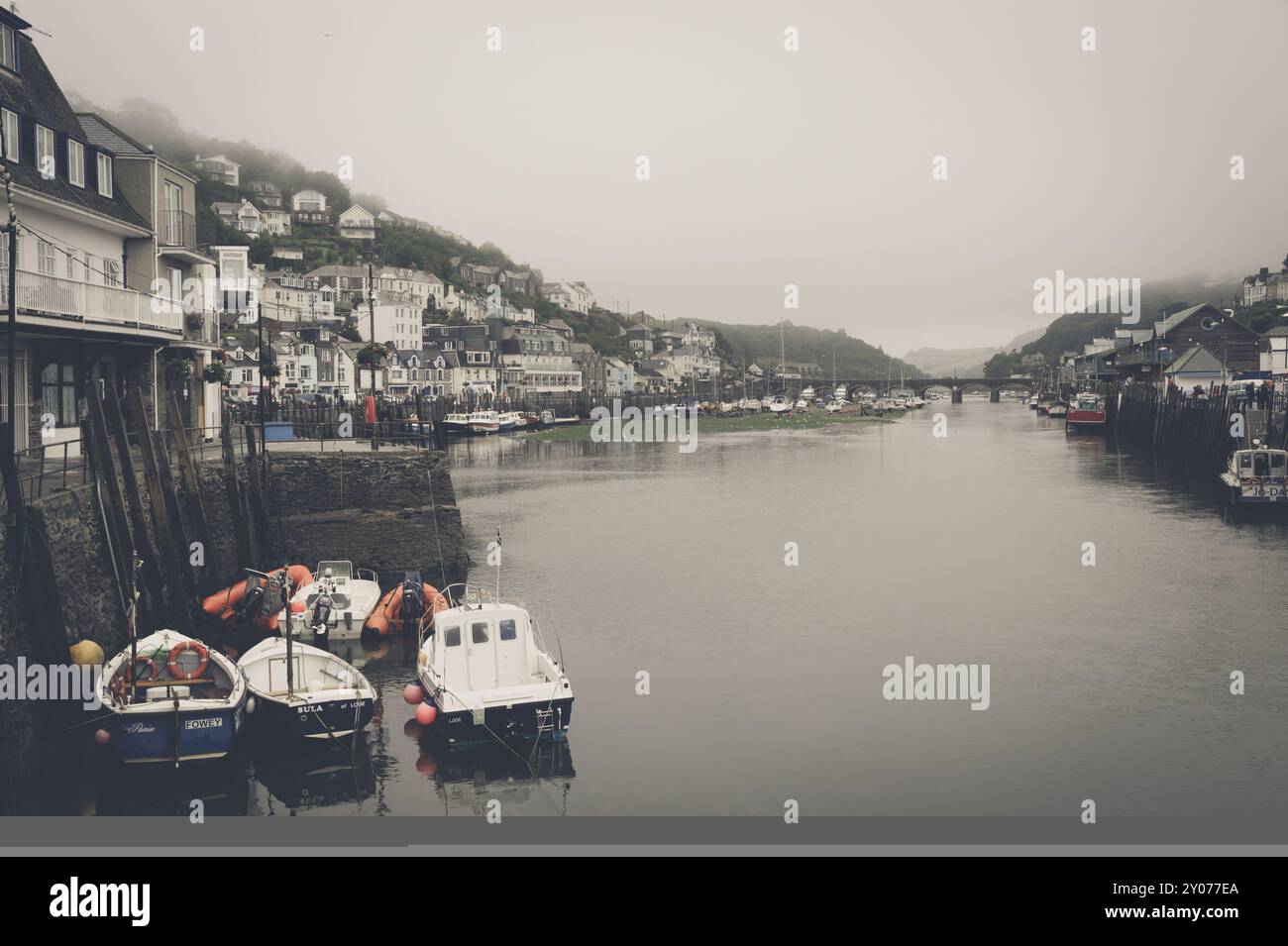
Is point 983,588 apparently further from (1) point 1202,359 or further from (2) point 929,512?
(1) point 1202,359

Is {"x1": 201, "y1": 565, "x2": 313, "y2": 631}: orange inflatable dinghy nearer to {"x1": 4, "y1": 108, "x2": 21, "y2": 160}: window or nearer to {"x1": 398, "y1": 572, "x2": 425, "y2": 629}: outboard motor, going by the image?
{"x1": 398, "y1": 572, "x2": 425, "y2": 629}: outboard motor

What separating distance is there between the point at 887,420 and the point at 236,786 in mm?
104525

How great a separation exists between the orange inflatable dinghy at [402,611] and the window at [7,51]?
38.5 ft

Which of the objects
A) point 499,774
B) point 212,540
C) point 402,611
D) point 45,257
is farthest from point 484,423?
point 499,774

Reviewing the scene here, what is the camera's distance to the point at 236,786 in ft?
40.9

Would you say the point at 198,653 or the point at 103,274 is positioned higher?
the point at 103,274

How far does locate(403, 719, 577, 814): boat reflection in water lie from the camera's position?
1227 cm

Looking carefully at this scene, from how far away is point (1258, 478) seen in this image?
33688mm

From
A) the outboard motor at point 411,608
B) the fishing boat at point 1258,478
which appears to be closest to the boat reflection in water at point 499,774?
the outboard motor at point 411,608

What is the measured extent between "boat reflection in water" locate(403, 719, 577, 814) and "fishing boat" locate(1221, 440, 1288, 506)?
2776cm

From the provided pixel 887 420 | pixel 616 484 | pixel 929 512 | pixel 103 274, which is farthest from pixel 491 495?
pixel 887 420

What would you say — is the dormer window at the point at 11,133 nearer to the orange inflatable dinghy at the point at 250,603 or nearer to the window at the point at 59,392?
the window at the point at 59,392

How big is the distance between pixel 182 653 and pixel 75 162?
12841 millimetres

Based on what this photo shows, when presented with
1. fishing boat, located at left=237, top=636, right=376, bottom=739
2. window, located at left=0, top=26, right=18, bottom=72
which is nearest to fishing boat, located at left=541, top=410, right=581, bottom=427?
window, located at left=0, top=26, right=18, bottom=72
